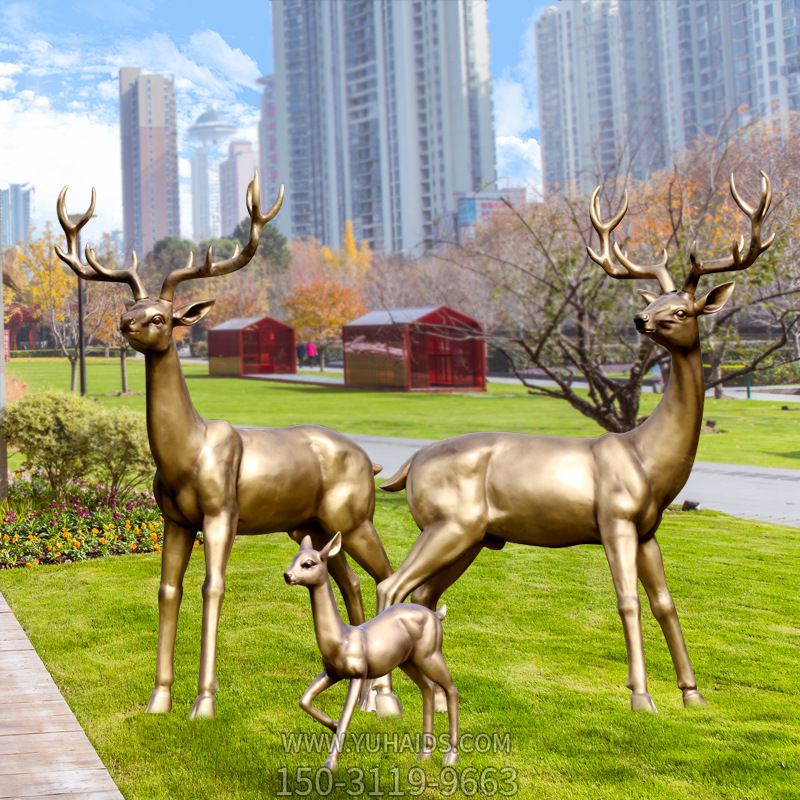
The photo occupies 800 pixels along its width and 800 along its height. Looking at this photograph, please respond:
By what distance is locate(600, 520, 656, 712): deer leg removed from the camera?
479 centimetres

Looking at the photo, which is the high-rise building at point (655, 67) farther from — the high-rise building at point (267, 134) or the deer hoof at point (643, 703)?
the deer hoof at point (643, 703)

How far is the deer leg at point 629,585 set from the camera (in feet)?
15.7

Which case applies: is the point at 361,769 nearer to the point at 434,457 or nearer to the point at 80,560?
the point at 434,457

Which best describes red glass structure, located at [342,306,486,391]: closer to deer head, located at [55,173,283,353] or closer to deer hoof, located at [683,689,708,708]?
deer head, located at [55,173,283,353]

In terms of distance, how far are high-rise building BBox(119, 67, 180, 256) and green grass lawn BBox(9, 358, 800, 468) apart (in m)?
101

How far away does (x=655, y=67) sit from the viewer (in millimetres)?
108000

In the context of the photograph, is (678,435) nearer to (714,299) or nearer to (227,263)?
(714,299)

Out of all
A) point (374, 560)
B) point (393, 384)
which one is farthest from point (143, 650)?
point (393, 384)

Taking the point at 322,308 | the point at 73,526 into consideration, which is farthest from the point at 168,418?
the point at 322,308

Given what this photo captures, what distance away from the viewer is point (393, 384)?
116 ft

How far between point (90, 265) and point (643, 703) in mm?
3738

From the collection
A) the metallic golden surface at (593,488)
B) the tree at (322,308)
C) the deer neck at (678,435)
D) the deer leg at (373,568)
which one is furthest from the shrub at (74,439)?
the tree at (322,308)

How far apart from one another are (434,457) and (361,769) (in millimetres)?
1550

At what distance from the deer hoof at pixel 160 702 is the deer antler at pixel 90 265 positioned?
2.12 m
